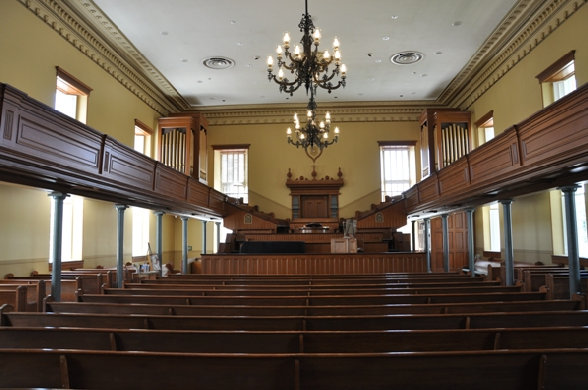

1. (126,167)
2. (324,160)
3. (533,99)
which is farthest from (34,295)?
(324,160)

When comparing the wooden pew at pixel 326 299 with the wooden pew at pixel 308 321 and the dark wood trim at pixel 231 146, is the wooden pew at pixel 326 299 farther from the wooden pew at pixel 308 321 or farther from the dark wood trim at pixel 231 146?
the dark wood trim at pixel 231 146

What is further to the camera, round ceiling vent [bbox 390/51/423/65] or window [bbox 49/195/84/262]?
round ceiling vent [bbox 390/51/423/65]

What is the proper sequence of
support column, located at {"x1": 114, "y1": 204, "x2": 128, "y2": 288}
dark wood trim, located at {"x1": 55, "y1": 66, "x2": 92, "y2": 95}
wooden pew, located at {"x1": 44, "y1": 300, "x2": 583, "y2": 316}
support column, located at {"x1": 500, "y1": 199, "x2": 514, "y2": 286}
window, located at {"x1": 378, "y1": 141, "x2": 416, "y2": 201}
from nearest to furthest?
wooden pew, located at {"x1": 44, "y1": 300, "x2": 583, "y2": 316} < support column, located at {"x1": 500, "y1": 199, "x2": 514, "y2": 286} < support column, located at {"x1": 114, "y1": 204, "x2": 128, "y2": 288} < dark wood trim, located at {"x1": 55, "y1": 66, "x2": 92, "y2": 95} < window, located at {"x1": 378, "y1": 141, "x2": 416, "y2": 201}

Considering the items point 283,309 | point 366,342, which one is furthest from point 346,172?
point 366,342

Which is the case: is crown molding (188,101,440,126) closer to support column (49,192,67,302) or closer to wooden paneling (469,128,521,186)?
wooden paneling (469,128,521,186)

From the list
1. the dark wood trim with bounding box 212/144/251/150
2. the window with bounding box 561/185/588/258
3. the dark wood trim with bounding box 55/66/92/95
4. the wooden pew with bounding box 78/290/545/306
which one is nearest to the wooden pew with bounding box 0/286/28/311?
the wooden pew with bounding box 78/290/545/306

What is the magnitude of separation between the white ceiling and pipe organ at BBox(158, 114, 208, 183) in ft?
4.12

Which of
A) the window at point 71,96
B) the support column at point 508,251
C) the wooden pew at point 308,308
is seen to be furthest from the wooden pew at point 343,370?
the window at point 71,96

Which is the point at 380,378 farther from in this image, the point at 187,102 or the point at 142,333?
the point at 187,102

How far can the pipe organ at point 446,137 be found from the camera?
1362cm

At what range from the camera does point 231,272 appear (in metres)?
11.1

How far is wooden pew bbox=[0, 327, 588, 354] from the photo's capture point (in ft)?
10.2

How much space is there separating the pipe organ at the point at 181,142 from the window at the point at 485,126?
954cm

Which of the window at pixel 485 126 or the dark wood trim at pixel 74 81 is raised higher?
the dark wood trim at pixel 74 81
